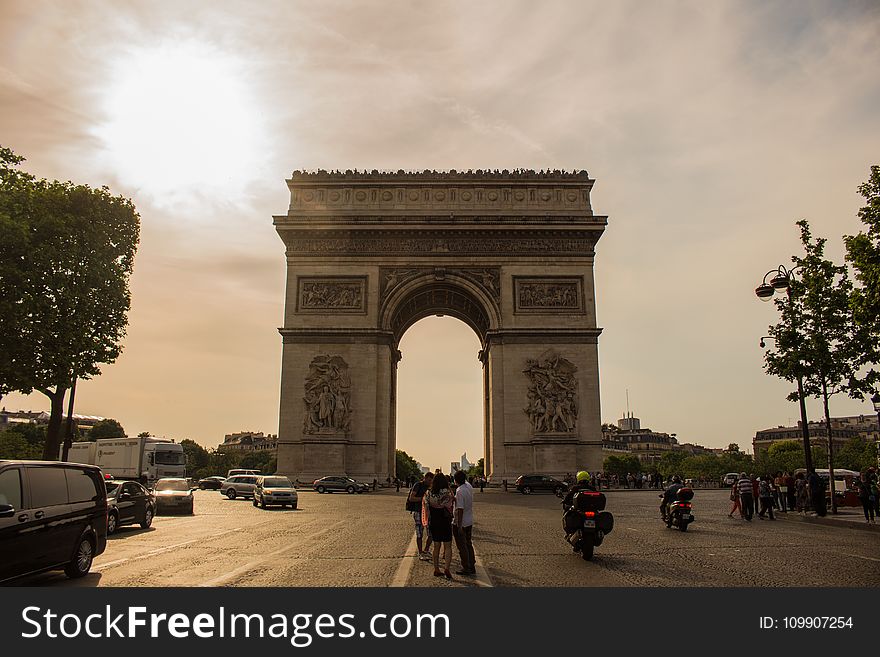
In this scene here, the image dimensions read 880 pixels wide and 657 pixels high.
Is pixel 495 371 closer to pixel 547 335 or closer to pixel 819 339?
pixel 547 335

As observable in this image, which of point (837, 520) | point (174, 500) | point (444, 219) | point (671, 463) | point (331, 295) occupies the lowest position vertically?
point (837, 520)

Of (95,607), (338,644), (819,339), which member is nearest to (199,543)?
(95,607)

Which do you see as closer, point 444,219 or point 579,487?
point 579,487

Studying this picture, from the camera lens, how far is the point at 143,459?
4225 centimetres

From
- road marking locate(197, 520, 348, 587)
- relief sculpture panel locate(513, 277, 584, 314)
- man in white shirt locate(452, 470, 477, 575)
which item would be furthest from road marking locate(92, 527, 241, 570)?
relief sculpture panel locate(513, 277, 584, 314)

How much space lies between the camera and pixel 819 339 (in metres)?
23.9

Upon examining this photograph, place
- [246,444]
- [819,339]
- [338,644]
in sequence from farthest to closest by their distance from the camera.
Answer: [246,444], [819,339], [338,644]

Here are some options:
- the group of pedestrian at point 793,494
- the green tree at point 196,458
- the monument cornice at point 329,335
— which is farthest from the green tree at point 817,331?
the green tree at point 196,458

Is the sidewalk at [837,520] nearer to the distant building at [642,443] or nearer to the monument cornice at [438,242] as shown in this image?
the monument cornice at [438,242]

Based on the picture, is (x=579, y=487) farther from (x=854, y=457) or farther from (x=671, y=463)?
(x=671, y=463)

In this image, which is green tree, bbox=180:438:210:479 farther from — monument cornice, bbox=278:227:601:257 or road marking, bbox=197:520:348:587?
road marking, bbox=197:520:348:587

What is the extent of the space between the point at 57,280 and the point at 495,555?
20241 mm

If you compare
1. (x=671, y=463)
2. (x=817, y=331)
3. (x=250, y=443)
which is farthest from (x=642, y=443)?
(x=817, y=331)

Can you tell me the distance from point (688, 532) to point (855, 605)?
11.1 metres
